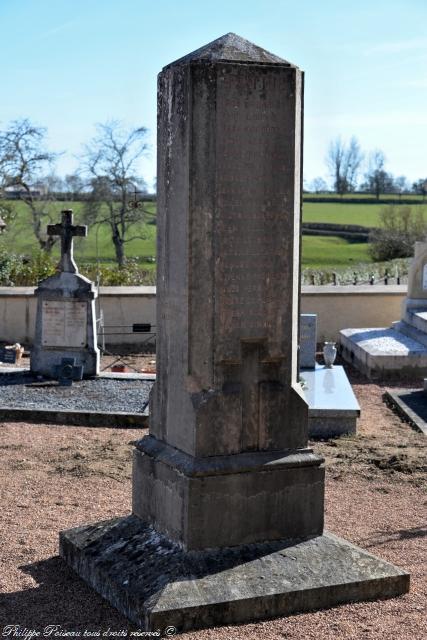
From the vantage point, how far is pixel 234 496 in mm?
5523

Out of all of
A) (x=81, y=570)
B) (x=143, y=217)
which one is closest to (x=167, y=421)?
(x=81, y=570)

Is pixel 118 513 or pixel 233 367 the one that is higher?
pixel 233 367

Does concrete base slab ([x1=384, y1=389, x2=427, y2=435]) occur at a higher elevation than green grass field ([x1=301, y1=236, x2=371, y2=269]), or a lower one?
lower

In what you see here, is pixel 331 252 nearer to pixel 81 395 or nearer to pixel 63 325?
pixel 63 325

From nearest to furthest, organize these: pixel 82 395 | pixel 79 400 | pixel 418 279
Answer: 1. pixel 79 400
2. pixel 82 395
3. pixel 418 279

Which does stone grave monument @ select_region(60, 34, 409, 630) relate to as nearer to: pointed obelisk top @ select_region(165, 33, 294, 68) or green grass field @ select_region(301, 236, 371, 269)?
pointed obelisk top @ select_region(165, 33, 294, 68)

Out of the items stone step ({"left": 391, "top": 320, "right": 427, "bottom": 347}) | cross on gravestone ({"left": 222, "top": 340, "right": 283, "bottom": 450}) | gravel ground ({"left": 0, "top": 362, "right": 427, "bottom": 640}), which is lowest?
gravel ground ({"left": 0, "top": 362, "right": 427, "bottom": 640})

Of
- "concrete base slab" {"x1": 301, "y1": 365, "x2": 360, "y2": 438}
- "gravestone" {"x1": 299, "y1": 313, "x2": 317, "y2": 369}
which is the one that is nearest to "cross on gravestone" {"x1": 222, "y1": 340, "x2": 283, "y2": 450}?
"concrete base slab" {"x1": 301, "y1": 365, "x2": 360, "y2": 438}

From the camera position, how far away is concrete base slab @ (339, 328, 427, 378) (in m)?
14.9

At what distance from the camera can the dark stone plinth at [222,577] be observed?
499 cm

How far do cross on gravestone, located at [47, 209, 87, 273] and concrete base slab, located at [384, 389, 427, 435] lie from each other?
493 cm

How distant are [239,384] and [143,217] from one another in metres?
32.8

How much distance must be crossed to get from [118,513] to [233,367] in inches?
85.5

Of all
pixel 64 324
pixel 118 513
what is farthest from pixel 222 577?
pixel 64 324
